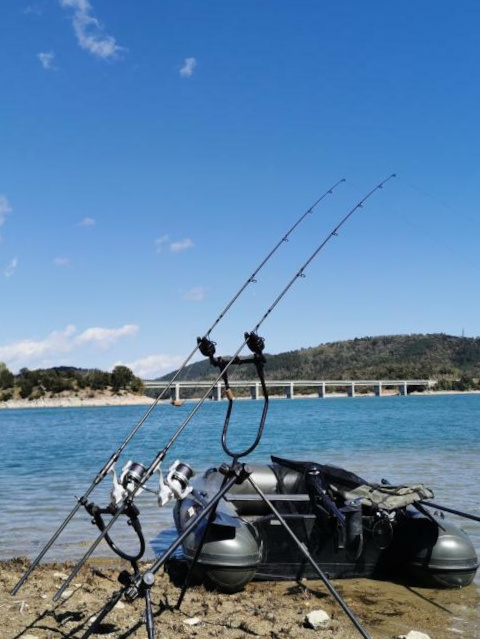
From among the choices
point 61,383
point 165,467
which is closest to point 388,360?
point 61,383

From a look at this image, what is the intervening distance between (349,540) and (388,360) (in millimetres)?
161264

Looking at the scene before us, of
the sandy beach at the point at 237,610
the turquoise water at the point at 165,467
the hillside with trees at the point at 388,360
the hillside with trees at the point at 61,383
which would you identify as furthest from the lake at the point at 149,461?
the hillside with trees at the point at 388,360

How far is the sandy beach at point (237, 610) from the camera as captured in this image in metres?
5.30

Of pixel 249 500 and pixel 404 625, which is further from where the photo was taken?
pixel 249 500

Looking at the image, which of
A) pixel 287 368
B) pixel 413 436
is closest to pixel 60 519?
pixel 413 436

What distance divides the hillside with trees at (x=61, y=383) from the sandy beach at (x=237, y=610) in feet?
343

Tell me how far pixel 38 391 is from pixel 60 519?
10163 centimetres

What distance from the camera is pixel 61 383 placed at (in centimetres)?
10831

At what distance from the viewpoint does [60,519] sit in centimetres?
1076

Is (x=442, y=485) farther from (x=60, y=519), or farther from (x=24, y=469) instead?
(x=24, y=469)

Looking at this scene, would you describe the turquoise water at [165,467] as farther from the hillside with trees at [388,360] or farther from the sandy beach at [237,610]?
the hillside with trees at [388,360]

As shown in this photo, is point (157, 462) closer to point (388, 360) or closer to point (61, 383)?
point (61, 383)

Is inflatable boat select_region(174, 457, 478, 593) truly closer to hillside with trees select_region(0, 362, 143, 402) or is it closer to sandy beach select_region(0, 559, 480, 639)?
sandy beach select_region(0, 559, 480, 639)

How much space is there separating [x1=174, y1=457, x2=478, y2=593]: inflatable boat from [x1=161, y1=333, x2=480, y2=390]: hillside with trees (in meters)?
135
